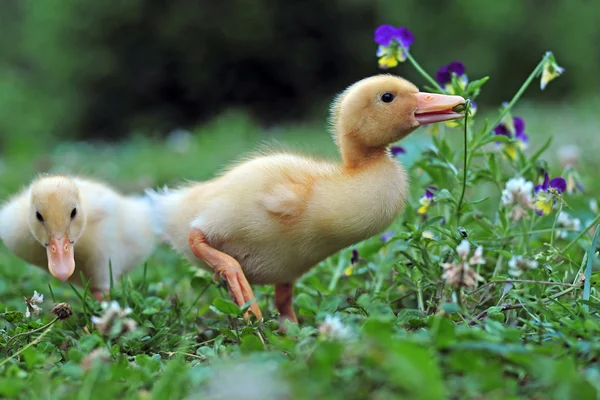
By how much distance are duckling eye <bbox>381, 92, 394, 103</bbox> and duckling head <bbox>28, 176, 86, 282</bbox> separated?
1232mm

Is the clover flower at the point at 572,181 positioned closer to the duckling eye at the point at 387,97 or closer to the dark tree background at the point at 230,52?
the duckling eye at the point at 387,97

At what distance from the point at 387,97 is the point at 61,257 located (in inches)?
51.3

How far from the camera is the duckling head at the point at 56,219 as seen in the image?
282 cm

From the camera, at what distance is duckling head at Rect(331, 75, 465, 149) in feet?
8.39

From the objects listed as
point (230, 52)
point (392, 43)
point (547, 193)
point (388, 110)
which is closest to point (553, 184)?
point (547, 193)

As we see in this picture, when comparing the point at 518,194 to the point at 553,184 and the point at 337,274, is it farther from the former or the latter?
the point at 337,274

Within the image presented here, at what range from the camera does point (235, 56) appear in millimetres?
13031

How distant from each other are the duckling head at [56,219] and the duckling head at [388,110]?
1.11m

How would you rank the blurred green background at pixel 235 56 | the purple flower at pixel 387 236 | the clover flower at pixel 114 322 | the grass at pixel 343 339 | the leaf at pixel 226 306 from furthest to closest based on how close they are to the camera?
the blurred green background at pixel 235 56, the purple flower at pixel 387 236, the leaf at pixel 226 306, the clover flower at pixel 114 322, the grass at pixel 343 339

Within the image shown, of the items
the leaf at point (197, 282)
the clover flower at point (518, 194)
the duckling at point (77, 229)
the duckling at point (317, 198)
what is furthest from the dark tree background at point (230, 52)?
the clover flower at point (518, 194)

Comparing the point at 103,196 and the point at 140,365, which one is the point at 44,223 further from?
the point at 140,365

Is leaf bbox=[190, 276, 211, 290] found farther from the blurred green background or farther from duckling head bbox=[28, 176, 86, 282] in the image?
the blurred green background

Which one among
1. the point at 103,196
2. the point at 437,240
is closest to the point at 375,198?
the point at 437,240

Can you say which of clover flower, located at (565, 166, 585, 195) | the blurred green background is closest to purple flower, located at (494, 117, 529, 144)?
clover flower, located at (565, 166, 585, 195)
